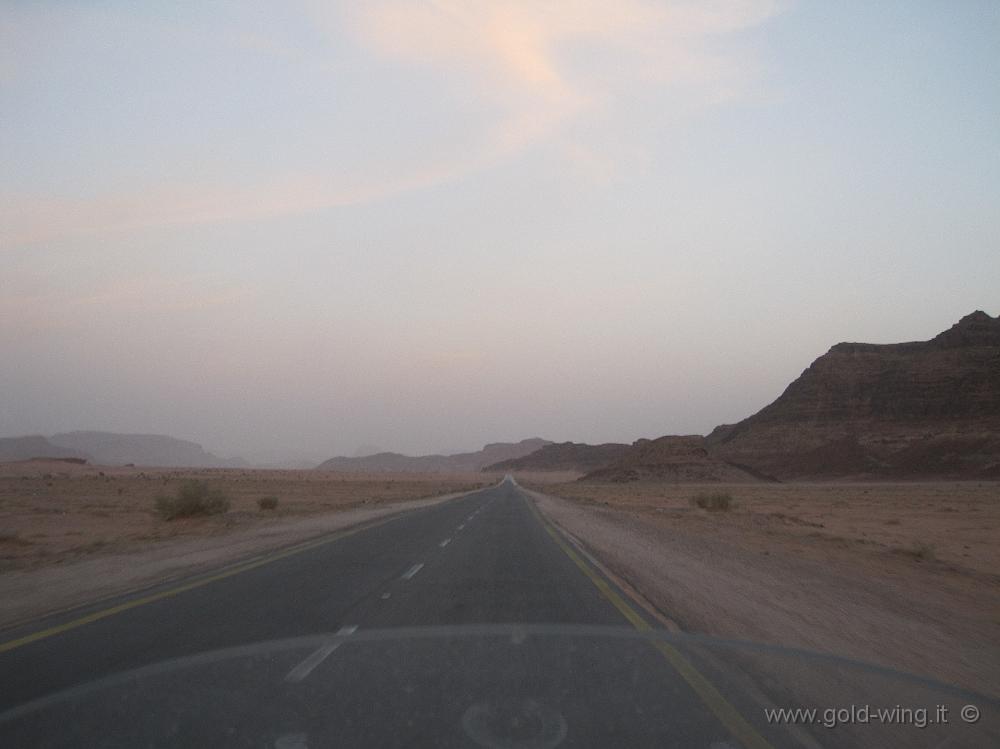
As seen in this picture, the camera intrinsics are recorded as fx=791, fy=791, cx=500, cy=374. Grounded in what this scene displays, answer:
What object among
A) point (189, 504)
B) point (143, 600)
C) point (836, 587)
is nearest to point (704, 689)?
point (836, 587)

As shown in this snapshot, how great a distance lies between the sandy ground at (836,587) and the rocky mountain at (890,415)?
77.6m

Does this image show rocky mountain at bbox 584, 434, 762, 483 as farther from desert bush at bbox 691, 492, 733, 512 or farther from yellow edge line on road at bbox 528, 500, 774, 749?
yellow edge line on road at bbox 528, 500, 774, 749

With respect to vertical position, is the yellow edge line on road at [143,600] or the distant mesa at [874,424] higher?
the distant mesa at [874,424]

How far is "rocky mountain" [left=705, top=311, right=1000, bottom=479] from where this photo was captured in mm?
98562

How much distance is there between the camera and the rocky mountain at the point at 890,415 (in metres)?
98.6

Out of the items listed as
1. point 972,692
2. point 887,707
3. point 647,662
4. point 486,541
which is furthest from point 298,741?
point 486,541

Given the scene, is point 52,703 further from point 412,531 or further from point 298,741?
point 412,531

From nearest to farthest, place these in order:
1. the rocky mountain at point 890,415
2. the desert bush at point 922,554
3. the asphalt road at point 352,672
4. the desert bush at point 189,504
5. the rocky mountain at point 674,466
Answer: the asphalt road at point 352,672, the desert bush at point 922,554, the desert bush at point 189,504, the rocky mountain at point 890,415, the rocky mountain at point 674,466

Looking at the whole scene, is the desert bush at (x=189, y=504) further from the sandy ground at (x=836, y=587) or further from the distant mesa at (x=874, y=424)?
the distant mesa at (x=874, y=424)

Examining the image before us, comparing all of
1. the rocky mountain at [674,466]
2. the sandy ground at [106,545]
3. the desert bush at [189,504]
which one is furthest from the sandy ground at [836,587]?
the rocky mountain at [674,466]

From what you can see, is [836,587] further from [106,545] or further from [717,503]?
[717,503]

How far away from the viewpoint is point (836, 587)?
1318cm

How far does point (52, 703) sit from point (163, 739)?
1.42 metres

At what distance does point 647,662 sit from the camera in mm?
7469
